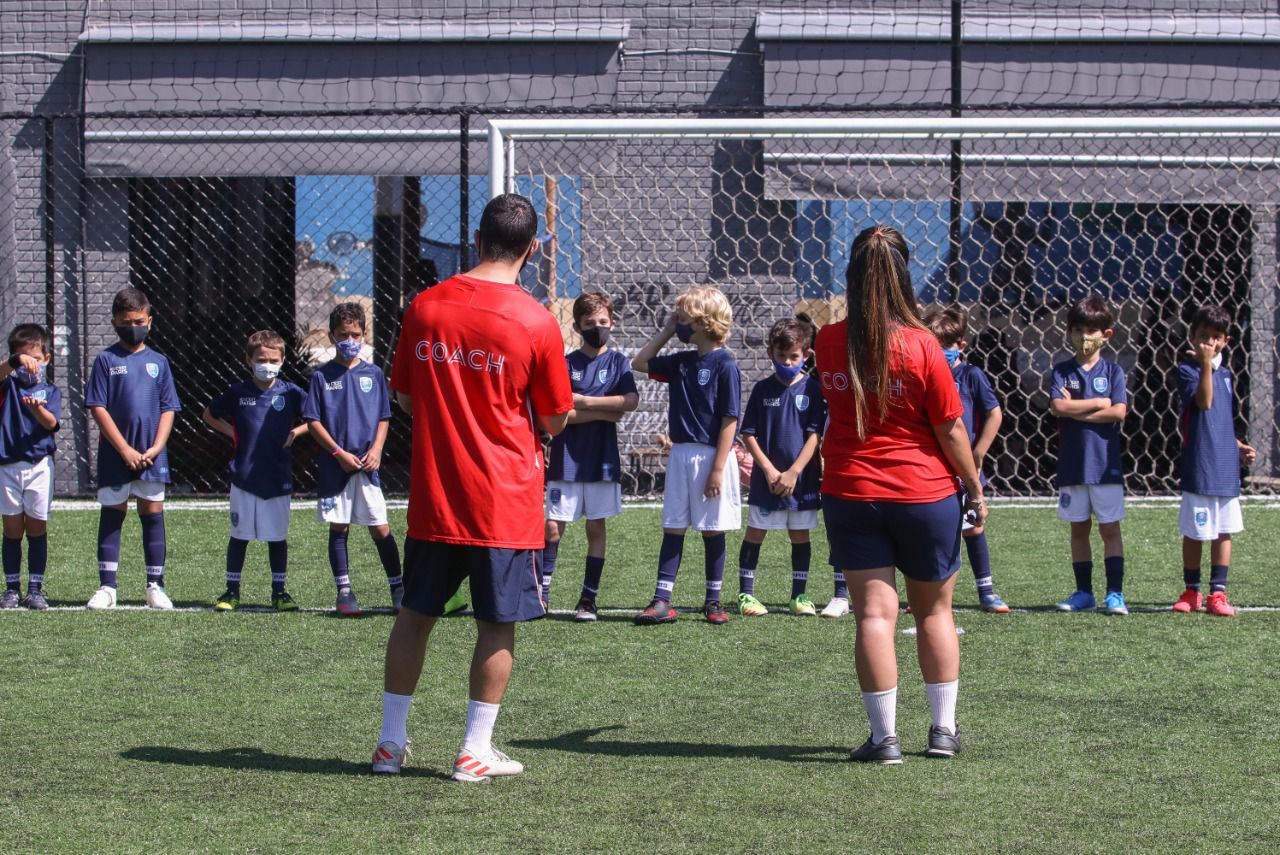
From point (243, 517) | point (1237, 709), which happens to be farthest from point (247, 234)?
point (1237, 709)

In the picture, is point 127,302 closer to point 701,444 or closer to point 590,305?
point 590,305

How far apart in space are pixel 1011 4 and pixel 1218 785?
9.00m

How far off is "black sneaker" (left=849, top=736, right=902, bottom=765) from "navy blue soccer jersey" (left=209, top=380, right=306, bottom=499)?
3772 mm

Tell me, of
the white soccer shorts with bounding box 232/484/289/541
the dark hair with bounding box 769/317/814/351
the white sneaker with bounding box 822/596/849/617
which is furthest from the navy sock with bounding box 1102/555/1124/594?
the white soccer shorts with bounding box 232/484/289/541

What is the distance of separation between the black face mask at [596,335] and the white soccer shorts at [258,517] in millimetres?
1708

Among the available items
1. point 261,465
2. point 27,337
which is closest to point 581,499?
point 261,465

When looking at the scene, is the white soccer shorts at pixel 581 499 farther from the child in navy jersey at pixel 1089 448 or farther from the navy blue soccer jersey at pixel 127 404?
the child in navy jersey at pixel 1089 448

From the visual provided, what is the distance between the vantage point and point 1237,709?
17.0 feet

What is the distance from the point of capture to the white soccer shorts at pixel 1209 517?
7.09m

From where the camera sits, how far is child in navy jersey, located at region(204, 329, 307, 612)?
24.0 feet

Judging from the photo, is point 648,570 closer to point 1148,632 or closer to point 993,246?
point 1148,632

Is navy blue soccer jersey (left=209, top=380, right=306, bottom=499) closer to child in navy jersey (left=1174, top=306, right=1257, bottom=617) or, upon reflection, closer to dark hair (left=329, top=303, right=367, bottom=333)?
dark hair (left=329, top=303, right=367, bottom=333)

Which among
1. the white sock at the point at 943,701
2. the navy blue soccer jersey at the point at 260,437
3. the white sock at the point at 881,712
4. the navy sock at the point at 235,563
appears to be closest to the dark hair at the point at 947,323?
the white sock at the point at 943,701

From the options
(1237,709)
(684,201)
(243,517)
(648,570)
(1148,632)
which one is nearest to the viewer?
(1237,709)
